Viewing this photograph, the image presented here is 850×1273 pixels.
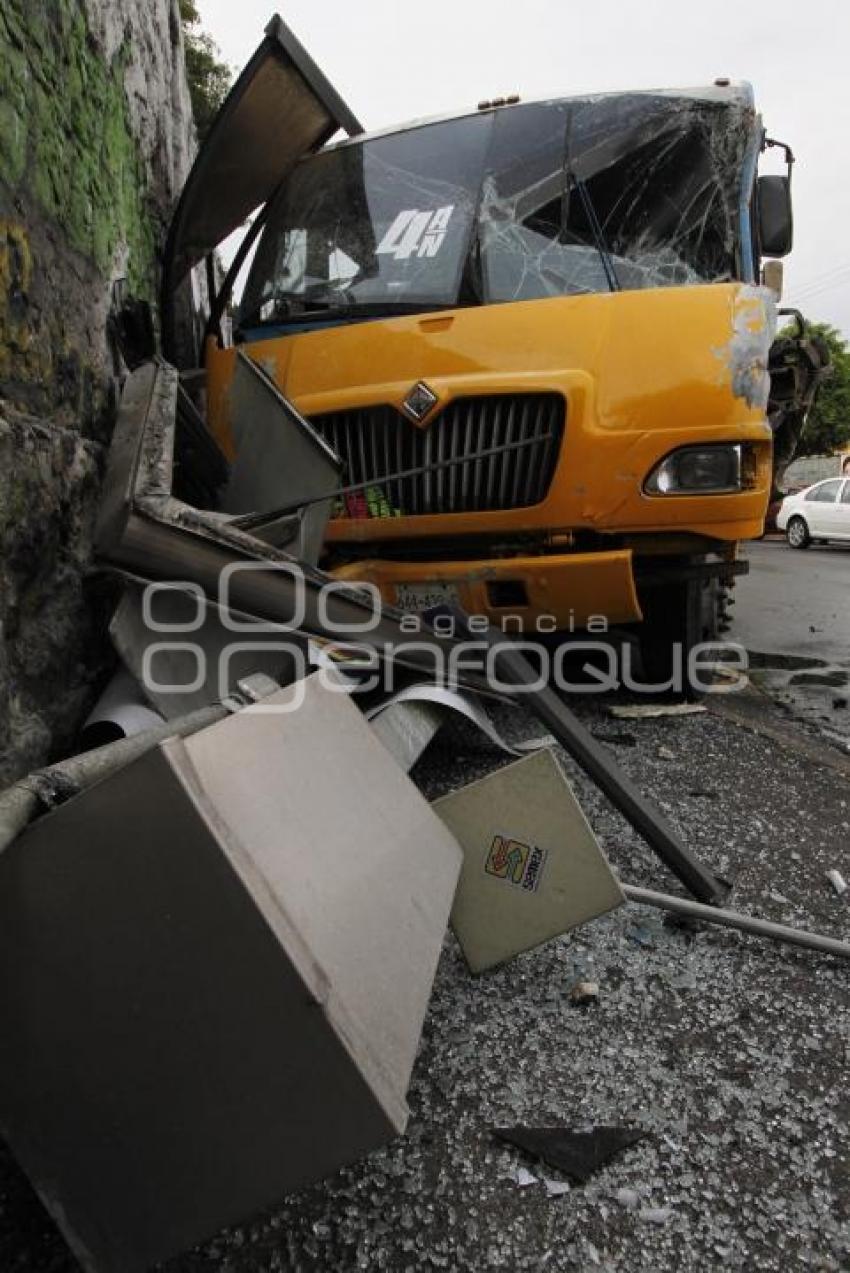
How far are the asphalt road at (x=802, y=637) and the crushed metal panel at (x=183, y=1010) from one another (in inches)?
120

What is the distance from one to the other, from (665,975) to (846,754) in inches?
75.8

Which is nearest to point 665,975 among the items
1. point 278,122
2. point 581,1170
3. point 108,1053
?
point 581,1170

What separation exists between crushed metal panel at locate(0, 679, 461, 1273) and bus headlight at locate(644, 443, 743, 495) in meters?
2.15

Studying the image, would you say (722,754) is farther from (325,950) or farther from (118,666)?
(325,950)

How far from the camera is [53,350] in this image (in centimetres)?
201

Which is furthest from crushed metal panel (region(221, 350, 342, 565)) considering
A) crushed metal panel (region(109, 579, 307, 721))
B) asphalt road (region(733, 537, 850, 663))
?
asphalt road (region(733, 537, 850, 663))

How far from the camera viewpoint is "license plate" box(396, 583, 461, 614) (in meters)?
2.99

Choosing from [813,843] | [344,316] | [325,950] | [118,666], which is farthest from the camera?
[344,316]

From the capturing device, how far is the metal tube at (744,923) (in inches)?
67.6

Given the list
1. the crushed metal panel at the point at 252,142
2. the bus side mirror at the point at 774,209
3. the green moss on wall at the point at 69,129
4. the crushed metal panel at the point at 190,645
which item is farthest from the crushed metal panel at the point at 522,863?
the bus side mirror at the point at 774,209

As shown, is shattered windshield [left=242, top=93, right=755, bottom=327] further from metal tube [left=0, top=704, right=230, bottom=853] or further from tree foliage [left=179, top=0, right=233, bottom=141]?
tree foliage [left=179, top=0, right=233, bottom=141]

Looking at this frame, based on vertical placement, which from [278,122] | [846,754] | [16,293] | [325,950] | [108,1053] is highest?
[278,122]

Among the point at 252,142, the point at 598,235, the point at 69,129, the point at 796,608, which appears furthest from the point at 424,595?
the point at 796,608

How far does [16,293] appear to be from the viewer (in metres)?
1.75
